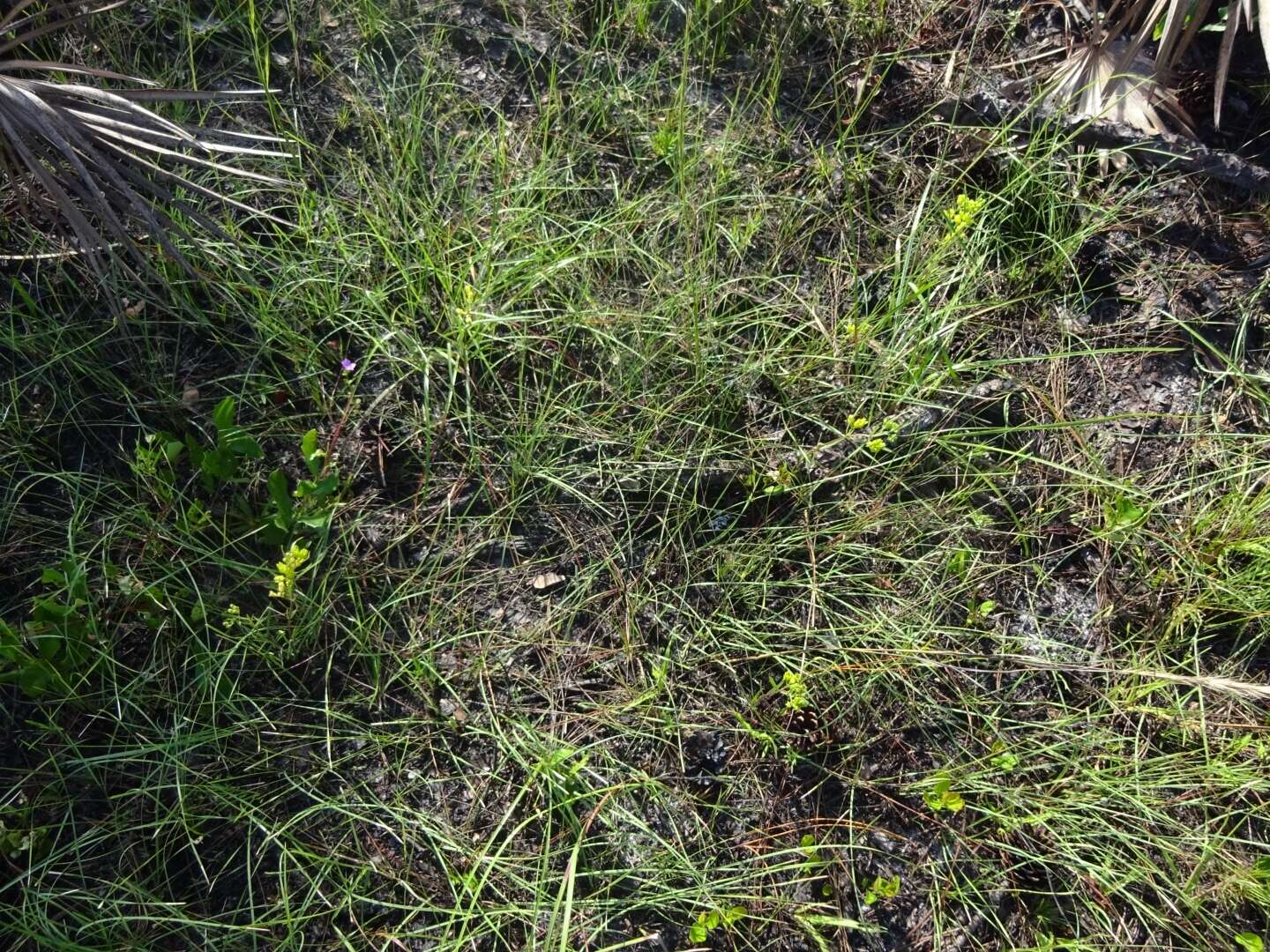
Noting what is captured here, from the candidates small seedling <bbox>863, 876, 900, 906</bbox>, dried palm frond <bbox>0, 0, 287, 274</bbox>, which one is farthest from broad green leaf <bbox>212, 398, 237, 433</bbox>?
small seedling <bbox>863, 876, 900, 906</bbox>

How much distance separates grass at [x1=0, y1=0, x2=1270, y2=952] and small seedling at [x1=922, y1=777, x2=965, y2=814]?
4 cm

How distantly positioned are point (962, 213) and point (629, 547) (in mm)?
1089

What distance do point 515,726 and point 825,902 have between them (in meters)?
0.64

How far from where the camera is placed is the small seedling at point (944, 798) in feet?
5.63

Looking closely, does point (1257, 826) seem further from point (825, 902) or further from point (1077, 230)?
point (1077, 230)

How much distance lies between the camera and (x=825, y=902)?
1.68m

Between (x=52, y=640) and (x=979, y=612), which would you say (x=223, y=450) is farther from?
(x=979, y=612)

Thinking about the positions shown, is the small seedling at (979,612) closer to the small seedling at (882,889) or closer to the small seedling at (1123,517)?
the small seedling at (1123,517)

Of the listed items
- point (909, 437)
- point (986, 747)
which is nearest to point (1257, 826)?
point (986, 747)

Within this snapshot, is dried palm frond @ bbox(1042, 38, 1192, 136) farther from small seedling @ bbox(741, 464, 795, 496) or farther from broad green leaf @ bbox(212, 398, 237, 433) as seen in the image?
broad green leaf @ bbox(212, 398, 237, 433)

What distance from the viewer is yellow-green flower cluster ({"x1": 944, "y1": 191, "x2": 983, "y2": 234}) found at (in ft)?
7.07

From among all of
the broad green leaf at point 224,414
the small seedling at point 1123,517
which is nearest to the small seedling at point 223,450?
the broad green leaf at point 224,414

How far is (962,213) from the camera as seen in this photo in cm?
216

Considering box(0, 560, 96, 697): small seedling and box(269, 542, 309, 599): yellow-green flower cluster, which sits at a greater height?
box(269, 542, 309, 599): yellow-green flower cluster
